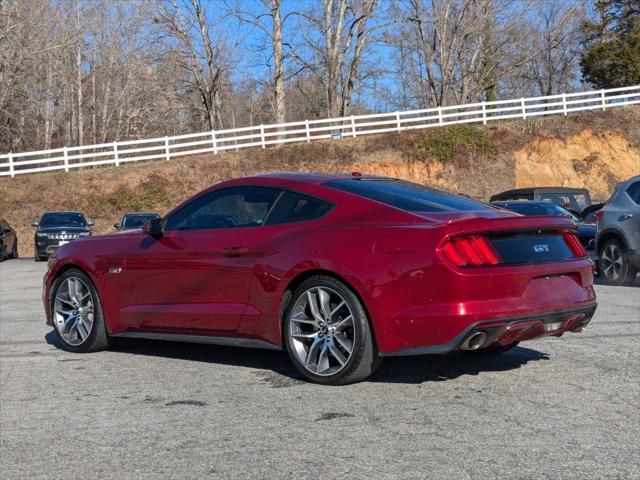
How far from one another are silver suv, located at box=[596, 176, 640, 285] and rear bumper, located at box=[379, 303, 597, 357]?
7.22 meters

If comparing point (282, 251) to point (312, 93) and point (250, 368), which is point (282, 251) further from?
point (312, 93)

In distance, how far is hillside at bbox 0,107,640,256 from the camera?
3956cm

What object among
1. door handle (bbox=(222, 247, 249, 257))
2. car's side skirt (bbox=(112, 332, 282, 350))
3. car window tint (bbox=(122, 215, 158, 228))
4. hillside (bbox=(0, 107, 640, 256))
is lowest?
car's side skirt (bbox=(112, 332, 282, 350))

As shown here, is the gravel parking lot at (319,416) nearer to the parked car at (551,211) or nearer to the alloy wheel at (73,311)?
the alloy wheel at (73,311)

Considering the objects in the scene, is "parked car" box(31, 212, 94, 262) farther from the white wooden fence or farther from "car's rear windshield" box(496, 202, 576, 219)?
"car's rear windshield" box(496, 202, 576, 219)

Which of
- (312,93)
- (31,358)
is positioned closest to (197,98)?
(312,93)

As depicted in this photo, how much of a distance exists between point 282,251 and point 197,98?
49.8m

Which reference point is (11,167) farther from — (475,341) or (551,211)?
(475,341)

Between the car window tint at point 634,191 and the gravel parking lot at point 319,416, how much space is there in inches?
227

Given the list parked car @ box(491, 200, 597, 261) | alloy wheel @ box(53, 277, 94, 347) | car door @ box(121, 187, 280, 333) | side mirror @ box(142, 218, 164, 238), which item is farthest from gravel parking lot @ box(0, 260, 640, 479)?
parked car @ box(491, 200, 597, 261)

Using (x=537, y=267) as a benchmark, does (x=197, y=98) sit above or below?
above

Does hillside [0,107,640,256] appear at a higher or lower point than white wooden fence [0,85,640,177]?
lower

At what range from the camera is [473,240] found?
558cm

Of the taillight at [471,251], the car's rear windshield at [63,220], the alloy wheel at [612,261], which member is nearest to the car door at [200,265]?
the taillight at [471,251]
